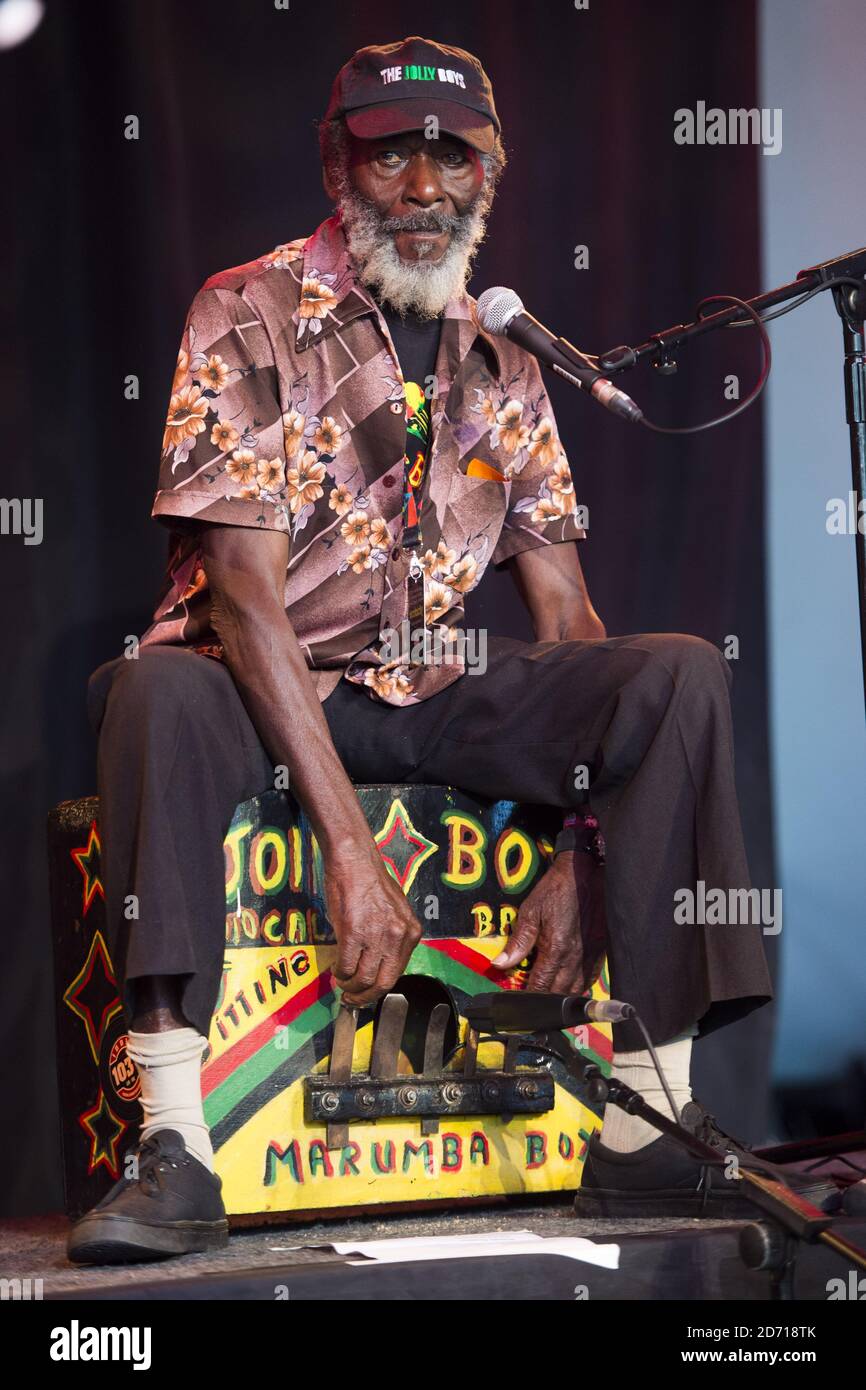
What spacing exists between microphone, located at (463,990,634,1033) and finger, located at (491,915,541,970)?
0.08m

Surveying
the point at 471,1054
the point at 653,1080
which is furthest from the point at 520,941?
the point at 653,1080

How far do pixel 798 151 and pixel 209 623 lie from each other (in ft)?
5.84

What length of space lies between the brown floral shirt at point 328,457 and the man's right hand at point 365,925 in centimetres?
35

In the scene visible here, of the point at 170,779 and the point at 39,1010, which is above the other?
the point at 170,779

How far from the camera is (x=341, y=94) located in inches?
95.3

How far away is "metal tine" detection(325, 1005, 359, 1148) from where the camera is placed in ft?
6.86

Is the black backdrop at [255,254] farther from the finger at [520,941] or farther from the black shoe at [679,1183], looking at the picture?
the black shoe at [679,1183]

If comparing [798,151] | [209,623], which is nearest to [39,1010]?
[209,623]

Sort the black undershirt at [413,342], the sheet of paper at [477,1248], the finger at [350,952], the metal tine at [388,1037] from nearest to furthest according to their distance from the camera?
1. the sheet of paper at [477,1248]
2. the finger at [350,952]
3. the metal tine at [388,1037]
4. the black undershirt at [413,342]

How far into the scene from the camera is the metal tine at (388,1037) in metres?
2.12

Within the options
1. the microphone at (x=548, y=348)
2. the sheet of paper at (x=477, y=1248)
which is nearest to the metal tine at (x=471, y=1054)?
the sheet of paper at (x=477, y=1248)

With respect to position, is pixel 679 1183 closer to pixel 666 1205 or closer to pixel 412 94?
pixel 666 1205

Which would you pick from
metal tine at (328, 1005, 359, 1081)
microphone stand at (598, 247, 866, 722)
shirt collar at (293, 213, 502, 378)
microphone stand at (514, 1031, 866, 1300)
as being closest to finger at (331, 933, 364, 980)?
metal tine at (328, 1005, 359, 1081)
